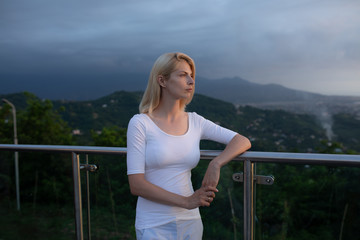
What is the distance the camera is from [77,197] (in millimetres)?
2670

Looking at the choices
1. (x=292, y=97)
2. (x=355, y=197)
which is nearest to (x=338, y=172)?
(x=355, y=197)

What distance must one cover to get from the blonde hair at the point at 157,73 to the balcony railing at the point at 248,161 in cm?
50

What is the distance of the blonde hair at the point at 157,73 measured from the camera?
1.78m

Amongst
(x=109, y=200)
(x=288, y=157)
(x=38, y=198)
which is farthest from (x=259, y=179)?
(x=38, y=198)

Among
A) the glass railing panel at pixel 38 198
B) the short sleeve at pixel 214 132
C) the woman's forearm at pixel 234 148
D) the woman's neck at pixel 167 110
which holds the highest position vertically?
the woman's neck at pixel 167 110

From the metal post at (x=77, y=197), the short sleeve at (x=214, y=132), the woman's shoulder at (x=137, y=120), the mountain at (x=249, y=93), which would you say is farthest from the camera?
the mountain at (x=249, y=93)

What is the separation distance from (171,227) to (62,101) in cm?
3909

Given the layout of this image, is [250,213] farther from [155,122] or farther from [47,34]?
[47,34]

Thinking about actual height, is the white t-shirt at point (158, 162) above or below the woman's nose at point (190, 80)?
below

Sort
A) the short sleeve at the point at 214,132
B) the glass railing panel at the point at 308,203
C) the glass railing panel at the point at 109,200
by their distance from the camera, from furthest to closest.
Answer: the glass railing panel at the point at 109,200 → the short sleeve at the point at 214,132 → the glass railing panel at the point at 308,203

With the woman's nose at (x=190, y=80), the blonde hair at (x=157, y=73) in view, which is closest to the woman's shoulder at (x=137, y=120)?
the blonde hair at (x=157, y=73)

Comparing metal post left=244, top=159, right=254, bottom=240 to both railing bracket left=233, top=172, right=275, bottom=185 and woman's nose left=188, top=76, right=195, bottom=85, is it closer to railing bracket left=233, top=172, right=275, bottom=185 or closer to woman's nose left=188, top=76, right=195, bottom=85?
railing bracket left=233, top=172, right=275, bottom=185

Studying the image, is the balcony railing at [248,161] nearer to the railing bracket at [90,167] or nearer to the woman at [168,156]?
the railing bracket at [90,167]

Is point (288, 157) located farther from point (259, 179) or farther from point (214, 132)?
point (214, 132)
